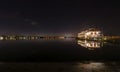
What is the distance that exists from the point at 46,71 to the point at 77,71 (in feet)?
10.6

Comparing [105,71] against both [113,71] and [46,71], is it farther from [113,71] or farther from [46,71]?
[46,71]

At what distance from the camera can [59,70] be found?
20.3 meters

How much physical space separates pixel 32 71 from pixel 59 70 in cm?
285

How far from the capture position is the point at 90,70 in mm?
20266

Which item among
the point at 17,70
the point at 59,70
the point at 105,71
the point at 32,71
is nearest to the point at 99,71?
the point at 105,71

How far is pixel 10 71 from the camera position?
64.0ft

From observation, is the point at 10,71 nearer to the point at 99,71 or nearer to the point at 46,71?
the point at 46,71

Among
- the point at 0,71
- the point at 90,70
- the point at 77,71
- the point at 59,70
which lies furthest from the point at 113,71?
the point at 0,71

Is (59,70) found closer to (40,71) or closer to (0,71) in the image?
(40,71)

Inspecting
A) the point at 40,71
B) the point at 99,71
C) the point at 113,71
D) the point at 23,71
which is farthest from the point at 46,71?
the point at 113,71

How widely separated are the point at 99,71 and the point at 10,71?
912 centimetres

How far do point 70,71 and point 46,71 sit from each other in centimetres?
251

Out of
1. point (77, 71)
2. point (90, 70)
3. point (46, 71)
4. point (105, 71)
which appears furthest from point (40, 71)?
point (105, 71)

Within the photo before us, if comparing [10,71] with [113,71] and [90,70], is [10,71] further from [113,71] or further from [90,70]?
[113,71]
